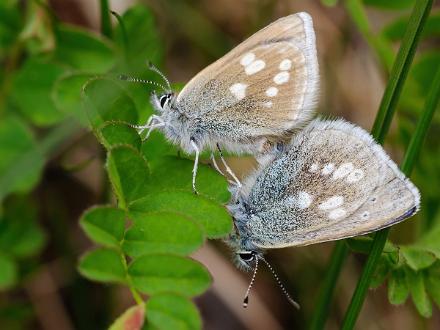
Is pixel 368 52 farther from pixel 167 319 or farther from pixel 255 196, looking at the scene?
pixel 167 319

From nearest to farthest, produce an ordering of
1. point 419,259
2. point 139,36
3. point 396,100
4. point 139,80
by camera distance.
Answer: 1. point 419,259
2. point 396,100
3. point 139,80
4. point 139,36

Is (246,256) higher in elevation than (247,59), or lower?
lower

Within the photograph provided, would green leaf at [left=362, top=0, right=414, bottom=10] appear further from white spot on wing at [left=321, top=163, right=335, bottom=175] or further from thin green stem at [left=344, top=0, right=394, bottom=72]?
white spot on wing at [left=321, top=163, right=335, bottom=175]

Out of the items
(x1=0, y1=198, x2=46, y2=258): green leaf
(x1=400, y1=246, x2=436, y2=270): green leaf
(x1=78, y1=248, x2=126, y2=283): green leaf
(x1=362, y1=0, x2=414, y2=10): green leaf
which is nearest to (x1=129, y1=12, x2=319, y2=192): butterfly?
(x1=78, y1=248, x2=126, y2=283): green leaf

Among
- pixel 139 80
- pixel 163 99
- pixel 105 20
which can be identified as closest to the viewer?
pixel 163 99

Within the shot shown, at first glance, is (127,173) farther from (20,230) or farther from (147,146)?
(20,230)

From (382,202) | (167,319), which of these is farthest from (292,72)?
(167,319)

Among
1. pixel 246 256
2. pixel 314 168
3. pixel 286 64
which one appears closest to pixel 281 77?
pixel 286 64

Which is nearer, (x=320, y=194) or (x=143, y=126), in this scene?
(x=320, y=194)

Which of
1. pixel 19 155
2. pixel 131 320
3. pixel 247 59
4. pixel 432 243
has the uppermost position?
pixel 247 59
